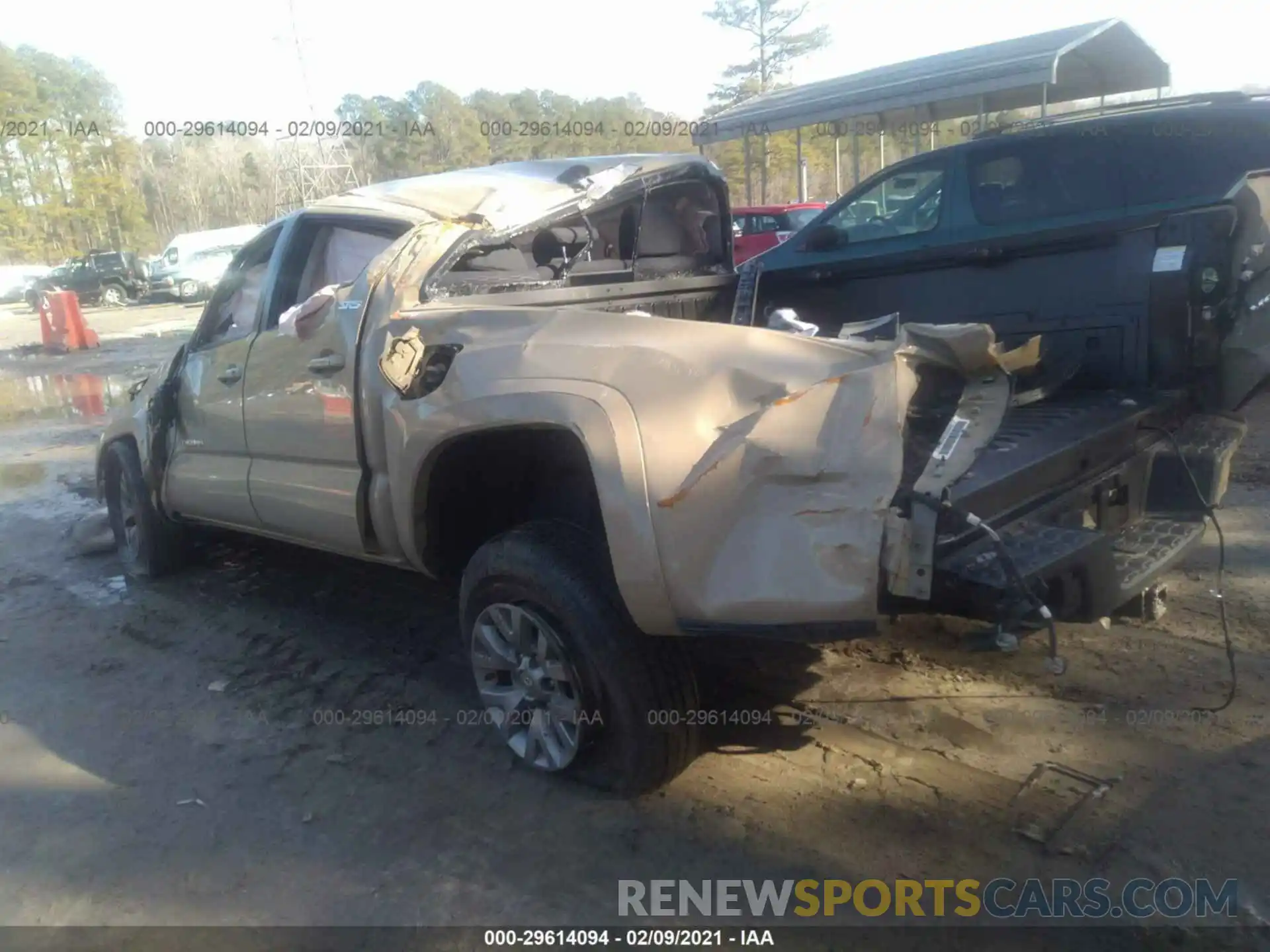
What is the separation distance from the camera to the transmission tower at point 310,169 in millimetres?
28828

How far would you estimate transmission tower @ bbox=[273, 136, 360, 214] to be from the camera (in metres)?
28.8

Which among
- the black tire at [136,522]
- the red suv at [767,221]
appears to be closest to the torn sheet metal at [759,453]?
the black tire at [136,522]

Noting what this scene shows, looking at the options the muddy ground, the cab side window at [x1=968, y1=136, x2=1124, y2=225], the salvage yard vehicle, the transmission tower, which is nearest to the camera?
the muddy ground

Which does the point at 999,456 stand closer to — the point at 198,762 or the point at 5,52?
the point at 198,762

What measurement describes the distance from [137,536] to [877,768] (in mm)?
4351

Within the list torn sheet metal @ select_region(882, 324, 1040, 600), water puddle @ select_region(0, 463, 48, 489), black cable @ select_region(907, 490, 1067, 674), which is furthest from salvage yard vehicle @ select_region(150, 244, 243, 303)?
black cable @ select_region(907, 490, 1067, 674)

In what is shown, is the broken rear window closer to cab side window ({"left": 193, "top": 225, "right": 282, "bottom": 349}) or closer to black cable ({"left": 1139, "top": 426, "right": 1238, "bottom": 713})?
cab side window ({"left": 193, "top": 225, "right": 282, "bottom": 349})

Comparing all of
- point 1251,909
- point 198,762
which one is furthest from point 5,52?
point 1251,909

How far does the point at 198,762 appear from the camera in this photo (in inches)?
146

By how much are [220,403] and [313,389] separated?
1039mm

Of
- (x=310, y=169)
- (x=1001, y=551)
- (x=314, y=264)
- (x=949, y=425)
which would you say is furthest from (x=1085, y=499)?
(x=310, y=169)

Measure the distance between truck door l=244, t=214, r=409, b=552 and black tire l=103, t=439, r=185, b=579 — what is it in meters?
1.47

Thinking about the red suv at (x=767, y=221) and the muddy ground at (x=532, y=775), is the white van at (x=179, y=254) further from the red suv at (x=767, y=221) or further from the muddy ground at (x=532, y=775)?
the muddy ground at (x=532, y=775)

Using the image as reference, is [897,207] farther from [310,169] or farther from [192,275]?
[192,275]
